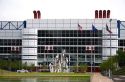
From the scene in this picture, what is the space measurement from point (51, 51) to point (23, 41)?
8.43m

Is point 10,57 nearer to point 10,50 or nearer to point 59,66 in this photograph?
point 10,50

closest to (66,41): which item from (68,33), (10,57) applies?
(68,33)

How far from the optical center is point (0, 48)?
436 feet

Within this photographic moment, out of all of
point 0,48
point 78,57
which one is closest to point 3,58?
point 0,48

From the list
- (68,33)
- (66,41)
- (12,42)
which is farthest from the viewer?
(12,42)

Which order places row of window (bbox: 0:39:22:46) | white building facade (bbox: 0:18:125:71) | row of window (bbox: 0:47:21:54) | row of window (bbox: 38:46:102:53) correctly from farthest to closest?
row of window (bbox: 0:39:22:46)
row of window (bbox: 0:47:21:54)
white building facade (bbox: 0:18:125:71)
row of window (bbox: 38:46:102:53)

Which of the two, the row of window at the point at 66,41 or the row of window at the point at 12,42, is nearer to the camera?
the row of window at the point at 66,41

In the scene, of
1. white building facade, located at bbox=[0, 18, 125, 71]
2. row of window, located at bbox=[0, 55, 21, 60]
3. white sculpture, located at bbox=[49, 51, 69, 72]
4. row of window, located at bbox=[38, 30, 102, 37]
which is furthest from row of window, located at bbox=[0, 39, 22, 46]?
white sculpture, located at bbox=[49, 51, 69, 72]

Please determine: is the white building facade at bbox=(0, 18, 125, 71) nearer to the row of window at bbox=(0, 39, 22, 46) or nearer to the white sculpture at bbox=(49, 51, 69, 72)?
the row of window at bbox=(0, 39, 22, 46)

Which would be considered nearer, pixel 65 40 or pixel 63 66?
pixel 63 66

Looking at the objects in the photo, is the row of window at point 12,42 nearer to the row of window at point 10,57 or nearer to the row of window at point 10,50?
the row of window at point 10,50

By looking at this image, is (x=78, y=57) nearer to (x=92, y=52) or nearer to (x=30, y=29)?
(x=92, y=52)

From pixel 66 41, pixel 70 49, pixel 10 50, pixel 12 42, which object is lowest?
pixel 10 50

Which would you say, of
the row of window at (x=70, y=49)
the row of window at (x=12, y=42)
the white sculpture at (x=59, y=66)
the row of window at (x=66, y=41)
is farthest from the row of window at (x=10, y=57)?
the white sculpture at (x=59, y=66)
